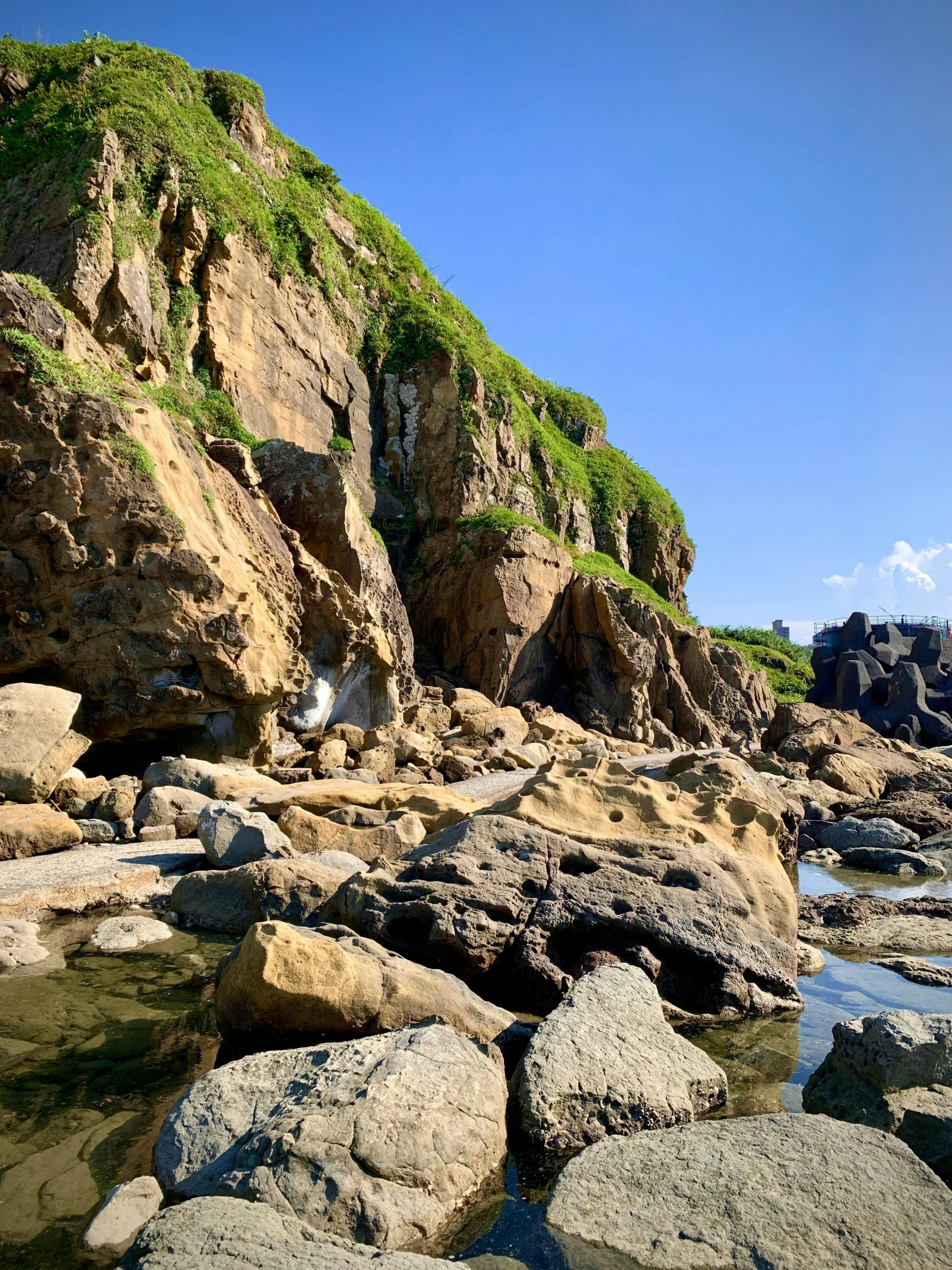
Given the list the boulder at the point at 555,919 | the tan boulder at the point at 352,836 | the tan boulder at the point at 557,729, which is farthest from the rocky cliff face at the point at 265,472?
the boulder at the point at 555,919

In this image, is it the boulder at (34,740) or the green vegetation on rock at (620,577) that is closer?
the boulder at (34,740)

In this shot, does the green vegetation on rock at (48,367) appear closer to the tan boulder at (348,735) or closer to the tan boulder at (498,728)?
the tan boulder at (348,735)

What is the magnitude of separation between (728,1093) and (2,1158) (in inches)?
124

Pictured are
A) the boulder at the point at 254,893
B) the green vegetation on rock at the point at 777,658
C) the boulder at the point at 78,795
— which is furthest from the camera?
the green vegetation on rock at the point at 777,658

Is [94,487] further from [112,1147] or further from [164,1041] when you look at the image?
[112,1147]

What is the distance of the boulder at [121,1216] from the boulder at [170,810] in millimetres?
5895

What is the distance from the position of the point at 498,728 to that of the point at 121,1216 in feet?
50.0

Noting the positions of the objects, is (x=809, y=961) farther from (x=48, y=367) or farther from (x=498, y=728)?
(x=498, y=728)

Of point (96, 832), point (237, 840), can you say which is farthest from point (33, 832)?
point (237, 840)

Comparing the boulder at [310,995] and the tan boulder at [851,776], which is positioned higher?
the tan boulder at [851,776]

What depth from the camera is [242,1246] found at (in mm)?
2328

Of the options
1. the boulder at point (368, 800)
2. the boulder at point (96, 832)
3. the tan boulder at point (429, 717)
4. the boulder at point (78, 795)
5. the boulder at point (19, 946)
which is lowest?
the boulder at point (19, 946)

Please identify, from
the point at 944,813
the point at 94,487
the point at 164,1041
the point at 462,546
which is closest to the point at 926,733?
the point at 944,813

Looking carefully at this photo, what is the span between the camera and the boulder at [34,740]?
8023 mm
